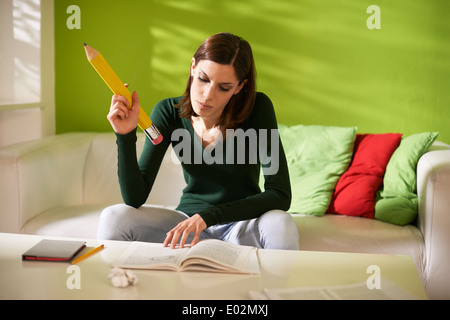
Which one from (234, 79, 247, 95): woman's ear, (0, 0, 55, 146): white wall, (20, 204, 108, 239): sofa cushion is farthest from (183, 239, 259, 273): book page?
(0, 0, 55, 146): white wall

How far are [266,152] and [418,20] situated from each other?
1332 millimetres

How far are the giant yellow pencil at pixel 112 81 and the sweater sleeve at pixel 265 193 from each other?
29cm

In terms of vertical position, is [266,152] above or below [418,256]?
above

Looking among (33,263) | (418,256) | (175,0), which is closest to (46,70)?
(175,0)

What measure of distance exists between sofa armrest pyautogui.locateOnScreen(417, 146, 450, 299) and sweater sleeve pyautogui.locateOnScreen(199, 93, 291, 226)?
22.5 inches

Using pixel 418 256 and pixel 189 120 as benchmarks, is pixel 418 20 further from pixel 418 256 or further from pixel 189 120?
pixel 189 120

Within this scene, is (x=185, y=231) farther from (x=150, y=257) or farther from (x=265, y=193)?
(x=265, y=193)

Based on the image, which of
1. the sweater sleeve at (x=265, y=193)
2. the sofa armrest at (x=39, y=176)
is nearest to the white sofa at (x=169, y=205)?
the sofa armrest at (x=39, y=176)

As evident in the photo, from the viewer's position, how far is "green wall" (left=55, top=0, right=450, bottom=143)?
2.66 m

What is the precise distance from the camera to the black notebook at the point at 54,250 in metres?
1.32

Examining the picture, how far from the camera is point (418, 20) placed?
263 centimetres

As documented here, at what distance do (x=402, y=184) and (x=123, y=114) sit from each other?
4.09ft
